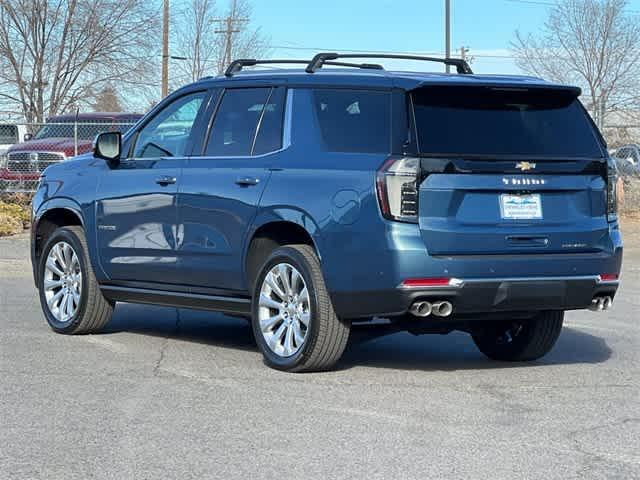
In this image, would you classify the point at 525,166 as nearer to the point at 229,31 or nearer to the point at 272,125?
the point at 272,125

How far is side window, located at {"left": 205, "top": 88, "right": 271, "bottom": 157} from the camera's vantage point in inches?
342

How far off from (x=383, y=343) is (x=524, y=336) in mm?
1360

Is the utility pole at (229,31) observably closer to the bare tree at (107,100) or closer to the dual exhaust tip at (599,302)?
the bare tree at (107,100)

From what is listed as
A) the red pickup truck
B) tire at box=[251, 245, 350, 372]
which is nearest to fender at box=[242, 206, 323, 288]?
tire at box=[251, 245, 350, 372]

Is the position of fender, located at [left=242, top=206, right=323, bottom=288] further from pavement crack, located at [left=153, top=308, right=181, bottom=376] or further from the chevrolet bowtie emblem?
the chevrolet bowtie emblem

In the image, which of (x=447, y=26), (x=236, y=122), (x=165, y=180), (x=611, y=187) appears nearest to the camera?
(x=611, y=187)

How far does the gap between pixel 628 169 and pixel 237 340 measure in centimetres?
1871

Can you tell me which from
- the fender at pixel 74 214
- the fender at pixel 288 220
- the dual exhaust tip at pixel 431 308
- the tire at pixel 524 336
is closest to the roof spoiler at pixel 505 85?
the fender at pixel 288 220

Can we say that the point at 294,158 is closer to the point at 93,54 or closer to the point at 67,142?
the point at 67,142

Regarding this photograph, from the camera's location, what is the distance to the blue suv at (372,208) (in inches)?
298

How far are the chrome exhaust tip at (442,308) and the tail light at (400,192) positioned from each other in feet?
1.66

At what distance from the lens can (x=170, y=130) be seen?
9422mm

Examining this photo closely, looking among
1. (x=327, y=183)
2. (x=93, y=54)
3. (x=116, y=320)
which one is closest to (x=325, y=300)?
(x=327, y=183)

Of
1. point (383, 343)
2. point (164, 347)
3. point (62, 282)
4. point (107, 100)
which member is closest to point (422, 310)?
point (383, 343)
